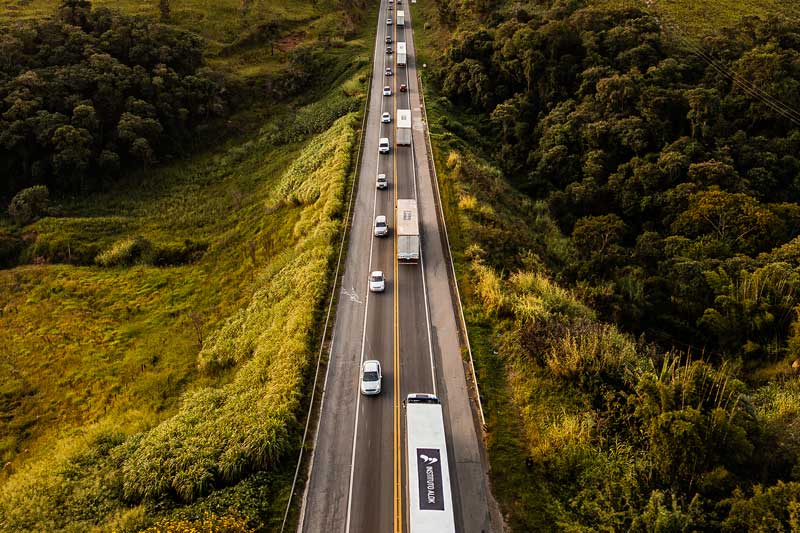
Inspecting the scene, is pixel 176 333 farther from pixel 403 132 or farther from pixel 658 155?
pixel 658 155

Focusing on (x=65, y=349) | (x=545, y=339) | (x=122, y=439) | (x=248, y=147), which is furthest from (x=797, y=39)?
(x=65, y=349)

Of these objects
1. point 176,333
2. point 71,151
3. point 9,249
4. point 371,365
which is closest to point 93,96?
point 71,151

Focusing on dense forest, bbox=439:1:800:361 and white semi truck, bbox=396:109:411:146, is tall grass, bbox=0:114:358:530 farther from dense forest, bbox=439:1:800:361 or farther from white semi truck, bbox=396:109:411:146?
white semi truck, bbox=396:109:411:146

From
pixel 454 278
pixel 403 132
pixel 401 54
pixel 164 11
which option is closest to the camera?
pixel 454 278

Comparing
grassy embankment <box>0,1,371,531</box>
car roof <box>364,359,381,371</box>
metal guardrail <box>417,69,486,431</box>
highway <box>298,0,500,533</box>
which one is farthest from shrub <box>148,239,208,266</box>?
car roof <box>364,359,381,371</box>

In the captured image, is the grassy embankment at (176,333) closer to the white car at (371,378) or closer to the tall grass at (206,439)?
the tall grass at (206,439)

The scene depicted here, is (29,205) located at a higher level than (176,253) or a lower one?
higher
